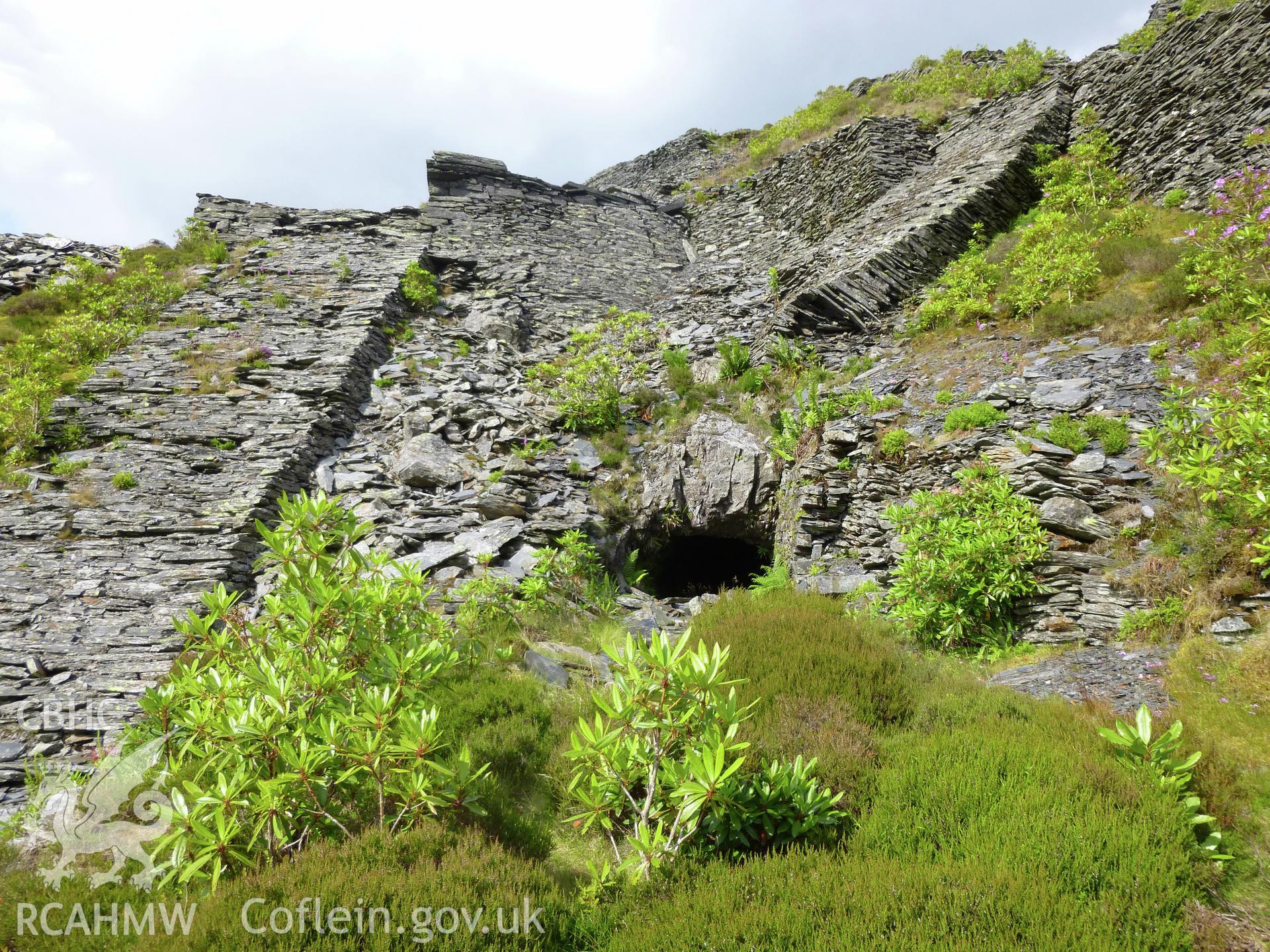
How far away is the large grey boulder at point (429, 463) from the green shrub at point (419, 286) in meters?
6.57

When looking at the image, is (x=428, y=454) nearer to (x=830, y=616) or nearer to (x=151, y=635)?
(x=151, y=635)

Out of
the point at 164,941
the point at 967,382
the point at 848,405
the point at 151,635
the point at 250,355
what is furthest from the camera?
the point at 250,355

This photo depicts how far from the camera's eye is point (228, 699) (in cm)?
356

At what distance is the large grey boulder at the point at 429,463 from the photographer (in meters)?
10.2

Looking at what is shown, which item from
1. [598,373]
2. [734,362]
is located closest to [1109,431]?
[734,362]

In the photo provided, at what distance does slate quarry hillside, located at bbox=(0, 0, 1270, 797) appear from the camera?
22.7 feet

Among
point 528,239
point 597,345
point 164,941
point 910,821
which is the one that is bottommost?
point 164,941

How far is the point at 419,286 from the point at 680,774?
623 inches

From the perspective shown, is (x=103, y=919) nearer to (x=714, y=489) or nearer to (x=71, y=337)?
(x=714, y=489)

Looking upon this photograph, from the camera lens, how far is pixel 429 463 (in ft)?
34.1

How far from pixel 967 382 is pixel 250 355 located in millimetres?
14400

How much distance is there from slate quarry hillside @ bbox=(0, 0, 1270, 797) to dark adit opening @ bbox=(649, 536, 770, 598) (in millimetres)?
1383

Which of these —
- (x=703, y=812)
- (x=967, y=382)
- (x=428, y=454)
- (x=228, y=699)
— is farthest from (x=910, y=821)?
(x=428, y=454)

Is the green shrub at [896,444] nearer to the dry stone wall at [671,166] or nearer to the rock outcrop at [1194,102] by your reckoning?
the rock outcrop at [1194,102]
